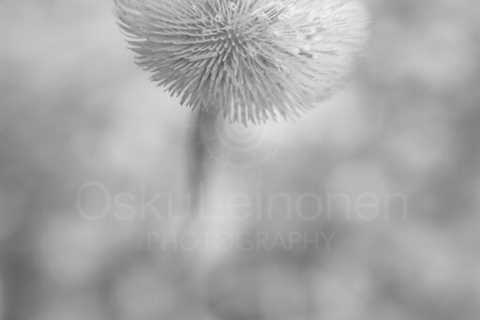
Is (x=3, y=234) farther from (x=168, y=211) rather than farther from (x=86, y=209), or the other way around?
(x=168, y=211)

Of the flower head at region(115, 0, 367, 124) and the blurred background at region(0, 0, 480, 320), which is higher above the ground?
the flower head at region(115, 0, 367, 124)

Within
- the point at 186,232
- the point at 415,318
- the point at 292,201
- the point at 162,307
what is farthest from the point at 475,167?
the point at 162,307

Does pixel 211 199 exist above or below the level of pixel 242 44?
below

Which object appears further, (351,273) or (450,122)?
(450,122)

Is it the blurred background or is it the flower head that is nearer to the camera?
the flower head

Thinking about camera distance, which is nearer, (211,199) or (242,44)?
(242,44)
